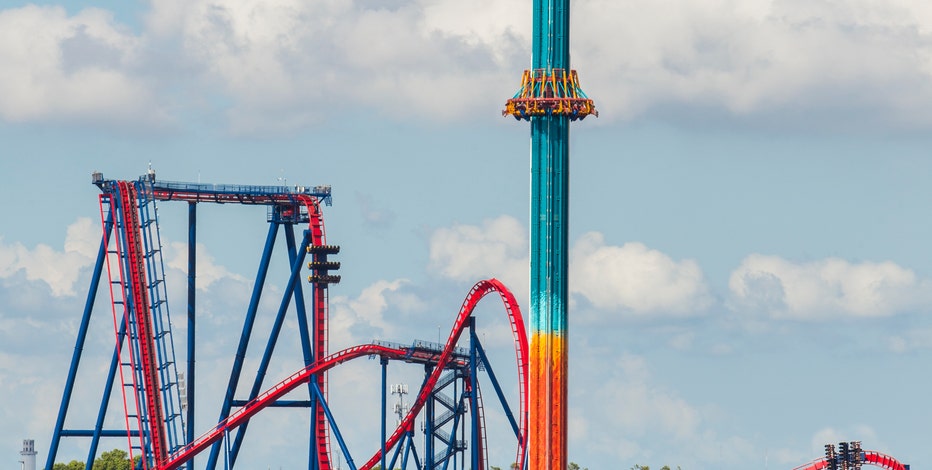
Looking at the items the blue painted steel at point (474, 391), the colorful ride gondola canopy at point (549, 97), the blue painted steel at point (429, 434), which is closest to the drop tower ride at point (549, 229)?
the colorful ride gondola canopy at point (549, 97)

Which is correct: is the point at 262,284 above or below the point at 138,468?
above

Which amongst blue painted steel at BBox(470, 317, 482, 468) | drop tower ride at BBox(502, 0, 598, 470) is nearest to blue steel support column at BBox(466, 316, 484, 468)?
blue painted steel at BBox(470, 317, 482, 468)

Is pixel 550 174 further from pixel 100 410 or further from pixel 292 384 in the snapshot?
pixel 100 410

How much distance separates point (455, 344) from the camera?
144375mm

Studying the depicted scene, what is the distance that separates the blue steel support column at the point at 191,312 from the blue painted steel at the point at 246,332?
1.40 metres

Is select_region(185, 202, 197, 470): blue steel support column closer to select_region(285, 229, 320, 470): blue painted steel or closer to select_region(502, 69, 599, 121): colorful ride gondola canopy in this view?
select_region(285, 229, 320, 470): blue painted steel

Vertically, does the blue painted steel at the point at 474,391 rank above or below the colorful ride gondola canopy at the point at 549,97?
below

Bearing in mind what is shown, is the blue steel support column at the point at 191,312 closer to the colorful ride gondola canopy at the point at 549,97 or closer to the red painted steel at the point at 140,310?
the red painted steel at the point at 140,310

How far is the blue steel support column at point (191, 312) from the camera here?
483 feet

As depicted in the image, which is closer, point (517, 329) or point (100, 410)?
point (517, 329)

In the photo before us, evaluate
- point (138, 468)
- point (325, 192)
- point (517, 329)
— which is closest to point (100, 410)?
point (138, 468)

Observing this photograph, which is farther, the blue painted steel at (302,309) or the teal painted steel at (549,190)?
the blue painted steel at (302,309)

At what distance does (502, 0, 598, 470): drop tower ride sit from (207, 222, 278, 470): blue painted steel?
2141cm

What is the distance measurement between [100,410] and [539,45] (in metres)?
32.5
